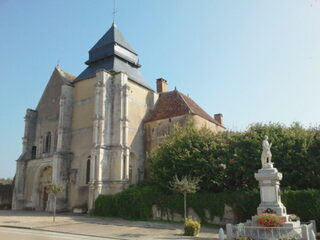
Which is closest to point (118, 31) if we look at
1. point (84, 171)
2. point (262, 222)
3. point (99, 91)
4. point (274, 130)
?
point (99, 91)

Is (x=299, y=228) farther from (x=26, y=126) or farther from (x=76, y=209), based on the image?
(x=26, y=126)

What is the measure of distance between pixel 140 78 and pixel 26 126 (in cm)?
1423

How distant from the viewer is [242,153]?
21781 mm

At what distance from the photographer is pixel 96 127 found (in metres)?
29.2

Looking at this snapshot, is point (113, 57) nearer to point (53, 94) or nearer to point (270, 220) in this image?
point (53, 94)

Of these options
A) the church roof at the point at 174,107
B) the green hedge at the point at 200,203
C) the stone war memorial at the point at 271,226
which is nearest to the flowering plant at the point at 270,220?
the stone war memorial at the point at 271,226

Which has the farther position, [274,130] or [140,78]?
[140,78]

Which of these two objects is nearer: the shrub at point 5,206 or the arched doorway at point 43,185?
the arched doorway at point 43,185

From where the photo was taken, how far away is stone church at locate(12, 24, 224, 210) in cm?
2930

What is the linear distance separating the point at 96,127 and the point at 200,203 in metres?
12.5

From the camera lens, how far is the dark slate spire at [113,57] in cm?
3519

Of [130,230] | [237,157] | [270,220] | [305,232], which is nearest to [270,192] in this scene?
[270,220]

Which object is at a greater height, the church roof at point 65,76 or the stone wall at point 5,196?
the church roof at point 65,76

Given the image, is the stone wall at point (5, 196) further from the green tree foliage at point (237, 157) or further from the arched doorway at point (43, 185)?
the green tree foliage at point (237, 157)
